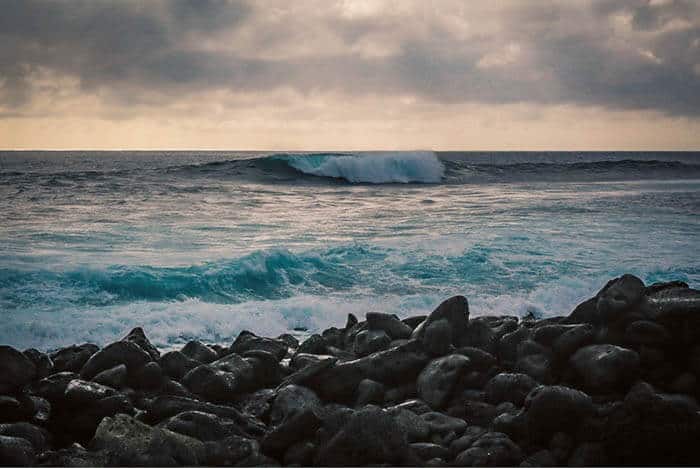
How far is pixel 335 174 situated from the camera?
40.3 m

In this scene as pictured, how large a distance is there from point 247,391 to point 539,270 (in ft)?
24.1

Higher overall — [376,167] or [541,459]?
[376,167]

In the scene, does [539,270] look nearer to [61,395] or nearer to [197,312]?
[197,312]

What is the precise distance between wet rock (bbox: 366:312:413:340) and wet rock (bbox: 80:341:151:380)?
196 centimetres

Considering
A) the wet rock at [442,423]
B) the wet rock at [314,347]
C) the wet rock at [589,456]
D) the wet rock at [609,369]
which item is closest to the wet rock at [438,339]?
the wet rock at [442,423]

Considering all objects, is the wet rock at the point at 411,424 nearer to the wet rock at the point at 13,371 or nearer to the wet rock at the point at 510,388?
the wet rock at the point at 510,388

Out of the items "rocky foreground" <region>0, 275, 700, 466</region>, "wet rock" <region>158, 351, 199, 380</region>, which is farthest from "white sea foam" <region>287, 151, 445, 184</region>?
"rocky foreground" <region>0, 275, 700, 466</region>

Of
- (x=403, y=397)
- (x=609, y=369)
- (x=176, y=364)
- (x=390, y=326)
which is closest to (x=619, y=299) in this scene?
(x=609, y=369)

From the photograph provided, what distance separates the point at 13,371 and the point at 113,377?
0.68 m

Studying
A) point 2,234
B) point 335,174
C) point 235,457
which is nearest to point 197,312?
point 235,457

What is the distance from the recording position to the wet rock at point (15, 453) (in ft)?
12.2

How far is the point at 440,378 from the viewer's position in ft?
16.3

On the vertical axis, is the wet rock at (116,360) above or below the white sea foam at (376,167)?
below

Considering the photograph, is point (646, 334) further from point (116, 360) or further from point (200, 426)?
point (116, 360)
